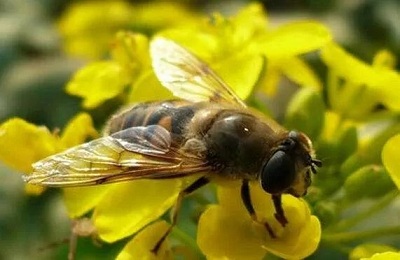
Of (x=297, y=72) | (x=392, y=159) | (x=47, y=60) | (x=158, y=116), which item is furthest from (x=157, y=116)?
(x=47, y=60)

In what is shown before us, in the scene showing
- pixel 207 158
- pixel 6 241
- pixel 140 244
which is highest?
pixel 207 158

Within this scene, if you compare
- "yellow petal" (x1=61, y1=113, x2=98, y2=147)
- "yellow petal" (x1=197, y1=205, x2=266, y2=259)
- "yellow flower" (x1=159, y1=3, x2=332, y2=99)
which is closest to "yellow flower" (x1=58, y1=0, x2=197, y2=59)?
"yellow flower" (x1=159, y1=3, x2=332, y2=99)

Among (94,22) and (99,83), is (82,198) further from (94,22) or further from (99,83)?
(94,22)

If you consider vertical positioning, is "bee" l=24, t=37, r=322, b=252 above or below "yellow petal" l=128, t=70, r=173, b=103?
above

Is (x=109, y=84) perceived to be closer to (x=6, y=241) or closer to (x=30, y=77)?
(x=6, y=241)

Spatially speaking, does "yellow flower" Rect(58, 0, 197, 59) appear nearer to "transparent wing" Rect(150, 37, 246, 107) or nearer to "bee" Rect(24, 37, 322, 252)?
"transparent wing" Rect(150, 37, 246, 107)

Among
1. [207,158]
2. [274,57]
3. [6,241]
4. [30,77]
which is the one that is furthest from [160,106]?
[30,77]
